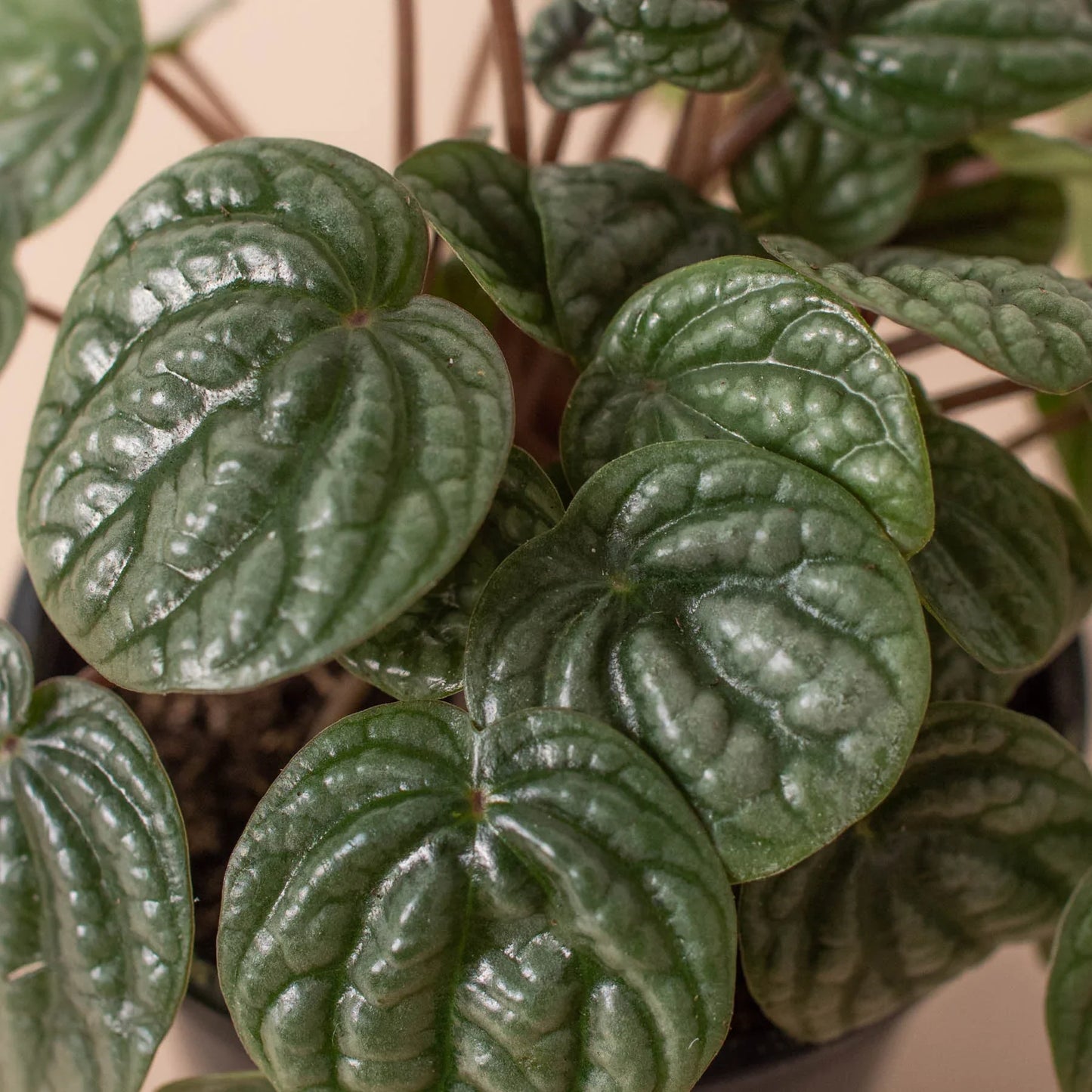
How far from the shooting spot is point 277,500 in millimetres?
498

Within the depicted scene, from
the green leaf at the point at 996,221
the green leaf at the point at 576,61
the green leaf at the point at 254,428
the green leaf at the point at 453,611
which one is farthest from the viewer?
the green leaf at the point at 996,221

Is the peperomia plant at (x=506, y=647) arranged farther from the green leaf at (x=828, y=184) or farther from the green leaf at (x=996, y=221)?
the green leaf at (x=996, y=221)

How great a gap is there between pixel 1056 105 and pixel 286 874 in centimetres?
72

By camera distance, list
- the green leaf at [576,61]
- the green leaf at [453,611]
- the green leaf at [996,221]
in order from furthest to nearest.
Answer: the green leaf at [996,221], the green leaf at [576,61], the green leaf at [453,611]

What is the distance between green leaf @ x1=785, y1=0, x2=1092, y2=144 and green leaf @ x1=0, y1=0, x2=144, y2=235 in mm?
499

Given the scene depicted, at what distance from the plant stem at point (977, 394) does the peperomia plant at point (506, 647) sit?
0.21m

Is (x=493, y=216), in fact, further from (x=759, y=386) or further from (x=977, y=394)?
(x=977, y=394)

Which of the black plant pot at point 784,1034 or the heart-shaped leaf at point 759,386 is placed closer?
the heart-shaped leaf at point 759,386

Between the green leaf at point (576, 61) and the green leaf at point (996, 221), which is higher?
the green leaf at point (576, 61)

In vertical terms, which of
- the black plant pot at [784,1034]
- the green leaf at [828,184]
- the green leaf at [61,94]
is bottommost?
the black plant pot at [784,1034]

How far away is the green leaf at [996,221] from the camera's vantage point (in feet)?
3.25

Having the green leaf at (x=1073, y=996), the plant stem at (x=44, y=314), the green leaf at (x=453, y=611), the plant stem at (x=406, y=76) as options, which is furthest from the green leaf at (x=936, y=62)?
the plant stem at (x=44, y=314)

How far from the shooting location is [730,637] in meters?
0.54

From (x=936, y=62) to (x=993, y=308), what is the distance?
0.30m
